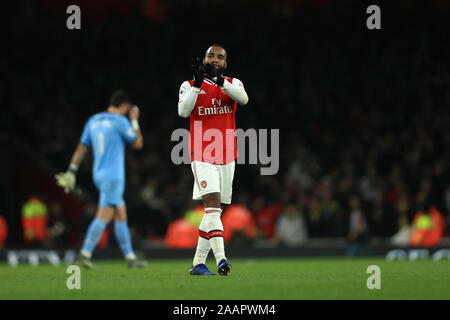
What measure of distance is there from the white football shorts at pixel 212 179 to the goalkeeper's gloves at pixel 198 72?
80cm

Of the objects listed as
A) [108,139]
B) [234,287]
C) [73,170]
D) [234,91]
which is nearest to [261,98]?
[108,139]

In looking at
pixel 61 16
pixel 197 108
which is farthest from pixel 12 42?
pixel 197 108

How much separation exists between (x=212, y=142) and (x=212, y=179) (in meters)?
0.39

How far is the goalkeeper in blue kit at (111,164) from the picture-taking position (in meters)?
11.3

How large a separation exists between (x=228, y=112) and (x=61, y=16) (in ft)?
64.7

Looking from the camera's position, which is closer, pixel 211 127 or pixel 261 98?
pixel 211 127

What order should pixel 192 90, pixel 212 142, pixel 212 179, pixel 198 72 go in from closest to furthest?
pixel 198 72 → pixel 192 90 → pixel 212 179 → pixel 212 142

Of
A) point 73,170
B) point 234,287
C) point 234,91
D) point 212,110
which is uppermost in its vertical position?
point 234,91

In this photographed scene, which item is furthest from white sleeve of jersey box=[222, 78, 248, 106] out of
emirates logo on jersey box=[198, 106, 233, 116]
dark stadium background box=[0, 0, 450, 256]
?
dark stadium background box=[0, 0, 450, 256]

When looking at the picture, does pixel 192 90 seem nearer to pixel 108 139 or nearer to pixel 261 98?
pixel 108 139

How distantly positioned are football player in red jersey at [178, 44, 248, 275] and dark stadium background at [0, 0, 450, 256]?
8445mm

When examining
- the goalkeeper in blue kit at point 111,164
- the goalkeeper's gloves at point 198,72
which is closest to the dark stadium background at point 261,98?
the goalkeeper in blue kit at point 111,164

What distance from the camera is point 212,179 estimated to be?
27.6 ft

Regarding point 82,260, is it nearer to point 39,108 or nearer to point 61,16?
point 39,108
